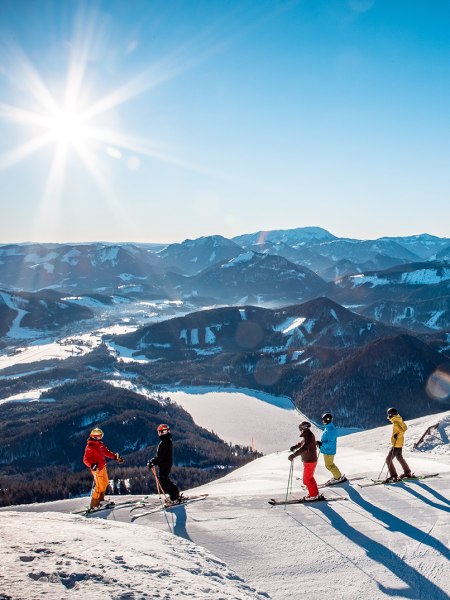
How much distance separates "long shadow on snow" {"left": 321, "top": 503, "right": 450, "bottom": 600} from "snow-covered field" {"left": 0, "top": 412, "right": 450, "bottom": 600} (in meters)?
0.03

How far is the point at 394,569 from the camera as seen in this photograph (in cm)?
1319

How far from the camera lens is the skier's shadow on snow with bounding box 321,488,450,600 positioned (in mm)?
12070

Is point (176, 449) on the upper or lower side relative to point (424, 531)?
lower

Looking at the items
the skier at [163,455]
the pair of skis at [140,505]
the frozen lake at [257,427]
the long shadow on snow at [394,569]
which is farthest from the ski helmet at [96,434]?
the frozen lake at [257,427]

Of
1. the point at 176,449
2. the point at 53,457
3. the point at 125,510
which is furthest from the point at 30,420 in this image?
the point at 125,510

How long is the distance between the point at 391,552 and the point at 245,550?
449cm

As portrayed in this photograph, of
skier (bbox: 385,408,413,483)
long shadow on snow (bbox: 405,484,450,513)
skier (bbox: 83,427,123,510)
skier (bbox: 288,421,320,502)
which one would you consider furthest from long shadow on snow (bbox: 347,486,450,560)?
skier (bbox: 83,427,123,510)

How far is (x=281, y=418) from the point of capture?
189250mm

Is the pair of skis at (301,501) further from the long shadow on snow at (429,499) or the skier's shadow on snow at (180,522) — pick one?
the skier's shadow on snow at (180,522)

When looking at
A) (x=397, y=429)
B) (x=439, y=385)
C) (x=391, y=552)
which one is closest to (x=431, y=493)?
(x=397, y=429)

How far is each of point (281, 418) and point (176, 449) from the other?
7118 cm

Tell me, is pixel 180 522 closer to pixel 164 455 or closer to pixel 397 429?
pixel 164 455

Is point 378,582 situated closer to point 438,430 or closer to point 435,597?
point 435,597

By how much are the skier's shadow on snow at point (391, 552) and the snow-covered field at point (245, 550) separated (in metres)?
0.03
